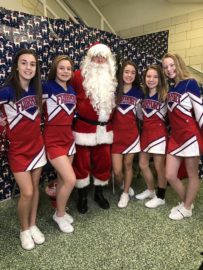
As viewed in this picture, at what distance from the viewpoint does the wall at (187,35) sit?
4.58m

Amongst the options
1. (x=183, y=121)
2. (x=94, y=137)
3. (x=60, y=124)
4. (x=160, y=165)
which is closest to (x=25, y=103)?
(x=60, y=124)

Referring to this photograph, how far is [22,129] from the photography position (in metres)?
1.81

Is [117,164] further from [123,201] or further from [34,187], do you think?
[34,187]

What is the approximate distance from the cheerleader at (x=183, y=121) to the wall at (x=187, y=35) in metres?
2.70

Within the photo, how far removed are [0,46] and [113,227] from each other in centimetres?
Result: 185

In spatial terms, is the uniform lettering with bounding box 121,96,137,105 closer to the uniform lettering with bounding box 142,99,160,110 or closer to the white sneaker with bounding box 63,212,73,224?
the uniform lettering with bounding box 142,99,160,110

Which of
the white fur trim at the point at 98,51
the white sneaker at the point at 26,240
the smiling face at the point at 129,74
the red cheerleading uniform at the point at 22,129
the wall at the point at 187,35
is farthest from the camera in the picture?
the wall at the point at 187,35

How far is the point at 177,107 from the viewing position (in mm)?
2229

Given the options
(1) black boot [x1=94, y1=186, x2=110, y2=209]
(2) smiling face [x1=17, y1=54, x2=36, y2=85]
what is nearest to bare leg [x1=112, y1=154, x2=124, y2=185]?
(1) black boot [x1=94, y1=186, x2=110, y2=209]

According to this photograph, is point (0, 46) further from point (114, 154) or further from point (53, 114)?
point (114, 154)

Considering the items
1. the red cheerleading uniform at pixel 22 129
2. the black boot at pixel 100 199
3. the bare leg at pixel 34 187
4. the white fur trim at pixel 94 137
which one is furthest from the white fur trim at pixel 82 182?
the red cheerleading uniform at pixel 22 129

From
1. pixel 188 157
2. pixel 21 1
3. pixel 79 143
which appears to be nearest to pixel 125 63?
pixel 79 143

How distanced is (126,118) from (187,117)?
552mm

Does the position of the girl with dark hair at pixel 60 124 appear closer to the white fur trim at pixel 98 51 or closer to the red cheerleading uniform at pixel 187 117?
the white fur trim at pixel 98 51
